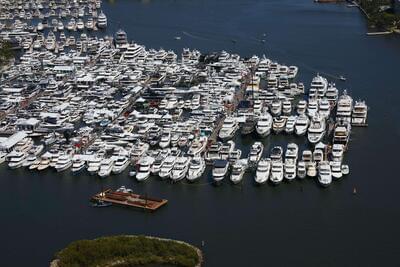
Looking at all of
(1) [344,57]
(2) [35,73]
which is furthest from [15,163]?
(1) [344,57]

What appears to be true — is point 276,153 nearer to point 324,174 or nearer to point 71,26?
point 324,174

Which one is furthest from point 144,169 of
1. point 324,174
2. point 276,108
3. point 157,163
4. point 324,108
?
point 324,108

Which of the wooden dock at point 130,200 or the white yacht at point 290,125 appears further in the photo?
the white yacht at point 290,125

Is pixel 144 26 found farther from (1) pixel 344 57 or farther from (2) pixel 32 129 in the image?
(2) pixel 32 129

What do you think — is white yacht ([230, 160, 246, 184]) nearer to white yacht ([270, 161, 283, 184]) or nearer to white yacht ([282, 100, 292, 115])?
white yacht ([270, 161, 283, 184])

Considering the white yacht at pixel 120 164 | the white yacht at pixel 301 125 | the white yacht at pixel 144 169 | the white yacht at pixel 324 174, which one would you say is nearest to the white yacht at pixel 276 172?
the white yacht at pixel 324 174

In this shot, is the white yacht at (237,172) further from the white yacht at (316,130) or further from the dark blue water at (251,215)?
the white yacht at (316,130)

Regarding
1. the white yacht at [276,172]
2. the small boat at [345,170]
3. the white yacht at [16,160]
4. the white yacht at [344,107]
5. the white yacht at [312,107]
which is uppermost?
the white yacht at [344,107]
